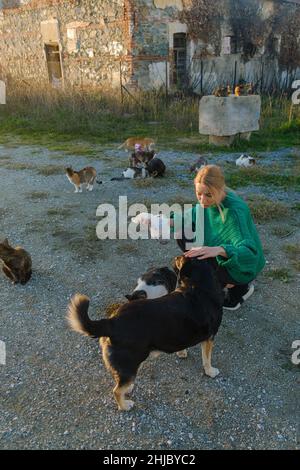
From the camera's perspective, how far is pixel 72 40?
1584 cm

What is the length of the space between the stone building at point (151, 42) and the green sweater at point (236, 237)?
12.7m

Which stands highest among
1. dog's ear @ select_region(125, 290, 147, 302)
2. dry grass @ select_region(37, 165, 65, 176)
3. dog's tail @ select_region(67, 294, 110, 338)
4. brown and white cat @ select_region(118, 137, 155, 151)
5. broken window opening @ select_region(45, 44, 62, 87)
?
broken window opening @ select_region(45, 44, 62, 87)

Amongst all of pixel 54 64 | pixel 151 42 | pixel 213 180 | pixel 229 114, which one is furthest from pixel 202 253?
pixel 54 64

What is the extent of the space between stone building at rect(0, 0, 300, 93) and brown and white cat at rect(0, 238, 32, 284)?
11977 mm

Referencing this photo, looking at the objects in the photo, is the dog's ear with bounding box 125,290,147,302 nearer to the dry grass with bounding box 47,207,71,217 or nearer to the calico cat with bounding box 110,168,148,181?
the dry grass with bounding box 47,207,71,217

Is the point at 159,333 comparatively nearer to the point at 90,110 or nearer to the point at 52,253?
the point at 52,253

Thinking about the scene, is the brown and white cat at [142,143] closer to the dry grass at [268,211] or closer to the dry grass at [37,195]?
the dry grass at [37,195]

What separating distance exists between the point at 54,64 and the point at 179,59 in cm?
585

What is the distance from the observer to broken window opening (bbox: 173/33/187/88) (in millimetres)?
15367

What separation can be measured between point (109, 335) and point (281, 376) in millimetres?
1399

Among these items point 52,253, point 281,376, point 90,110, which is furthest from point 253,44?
point 281,376

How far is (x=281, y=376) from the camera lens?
2871 millimetres

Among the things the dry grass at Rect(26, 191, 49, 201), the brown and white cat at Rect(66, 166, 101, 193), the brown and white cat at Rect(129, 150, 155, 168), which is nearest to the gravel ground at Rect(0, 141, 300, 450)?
the dry grass at Rect(26, 191, 49, 201)

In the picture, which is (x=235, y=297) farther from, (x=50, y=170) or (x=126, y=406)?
(x=50, y=170)
